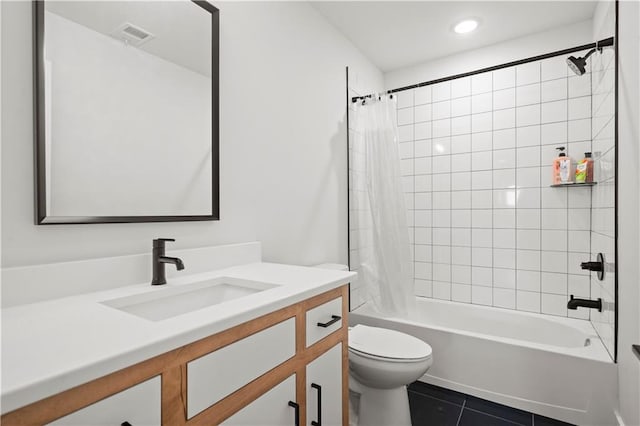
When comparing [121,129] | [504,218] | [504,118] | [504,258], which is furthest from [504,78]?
[121,129]

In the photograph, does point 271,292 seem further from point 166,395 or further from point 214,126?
point 214,126

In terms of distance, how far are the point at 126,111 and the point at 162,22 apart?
42 centimetres

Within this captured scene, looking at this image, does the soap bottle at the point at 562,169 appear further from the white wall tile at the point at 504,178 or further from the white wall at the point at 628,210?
the white wall at the point at 628,210

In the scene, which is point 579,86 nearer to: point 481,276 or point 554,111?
point 554,111

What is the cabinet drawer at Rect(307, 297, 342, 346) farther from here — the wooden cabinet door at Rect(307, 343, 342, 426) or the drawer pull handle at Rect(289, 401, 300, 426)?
the drawer pull handle at Rect(289, 401, 300, 426)

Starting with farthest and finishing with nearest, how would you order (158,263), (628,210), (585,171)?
(585,171) → (628,210) → (158,263)

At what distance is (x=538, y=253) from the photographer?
2.51 m

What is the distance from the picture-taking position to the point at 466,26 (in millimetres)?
2410

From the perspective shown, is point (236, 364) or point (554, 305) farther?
point (554, 305)

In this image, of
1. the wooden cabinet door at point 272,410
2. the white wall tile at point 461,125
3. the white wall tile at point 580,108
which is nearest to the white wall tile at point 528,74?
the white wall tile at point 580,108

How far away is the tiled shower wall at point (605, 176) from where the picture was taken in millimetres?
1735

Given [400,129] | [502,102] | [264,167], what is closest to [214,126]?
[264,167]

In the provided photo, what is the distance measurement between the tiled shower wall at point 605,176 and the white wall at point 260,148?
5.14 feet

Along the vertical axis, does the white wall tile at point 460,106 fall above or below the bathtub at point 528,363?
above
